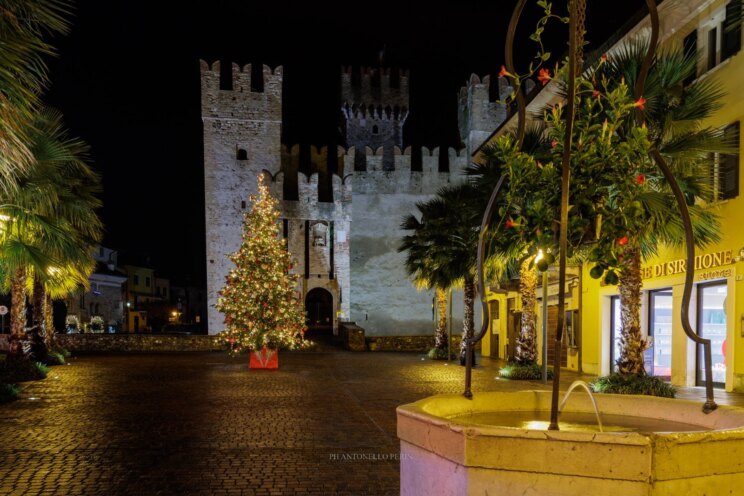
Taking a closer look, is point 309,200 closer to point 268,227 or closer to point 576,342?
point 268,227

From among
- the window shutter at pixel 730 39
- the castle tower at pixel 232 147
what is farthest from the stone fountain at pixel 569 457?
the castle tower at pixel 232 147

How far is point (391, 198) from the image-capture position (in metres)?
47.1

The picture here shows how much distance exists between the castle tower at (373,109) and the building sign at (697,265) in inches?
1554

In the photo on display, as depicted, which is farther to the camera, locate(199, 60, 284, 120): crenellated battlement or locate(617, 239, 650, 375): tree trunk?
locate(199, 60, 284, 120): crenellated battlement

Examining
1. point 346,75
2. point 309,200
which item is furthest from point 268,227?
point 346,75

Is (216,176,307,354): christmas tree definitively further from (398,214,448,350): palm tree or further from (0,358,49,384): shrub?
(0,358,49,384): shrub

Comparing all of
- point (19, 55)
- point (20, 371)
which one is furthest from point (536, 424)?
point (20, 371)

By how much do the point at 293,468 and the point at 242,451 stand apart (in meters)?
1.17

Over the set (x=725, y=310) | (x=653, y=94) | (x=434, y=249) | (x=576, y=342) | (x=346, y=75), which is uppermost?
(x=346, y=75)

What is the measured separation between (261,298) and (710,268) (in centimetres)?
1341

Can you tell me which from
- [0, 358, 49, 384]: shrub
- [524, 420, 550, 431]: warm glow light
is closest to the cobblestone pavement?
[0, 358, 49, 384]: shrub

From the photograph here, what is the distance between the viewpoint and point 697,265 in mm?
15984

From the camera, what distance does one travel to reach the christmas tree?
21891mm

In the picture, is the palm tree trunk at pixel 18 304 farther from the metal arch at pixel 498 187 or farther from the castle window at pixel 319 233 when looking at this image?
the castle window at pixel 319 233
